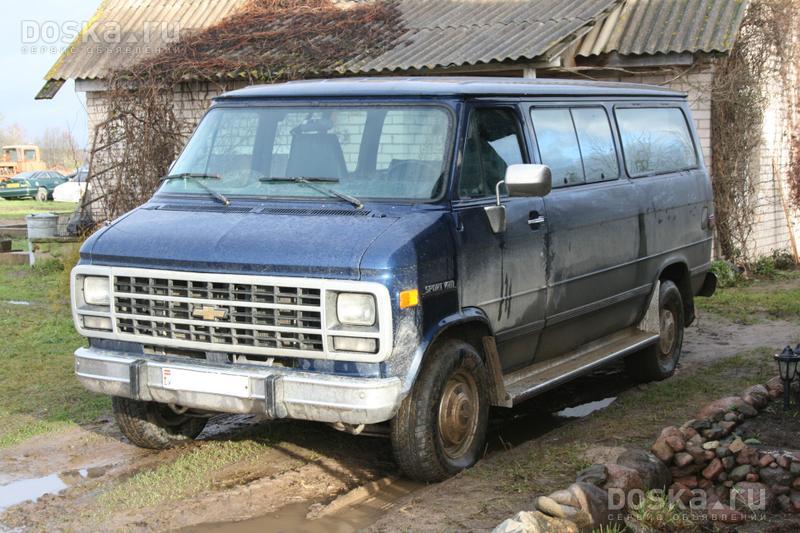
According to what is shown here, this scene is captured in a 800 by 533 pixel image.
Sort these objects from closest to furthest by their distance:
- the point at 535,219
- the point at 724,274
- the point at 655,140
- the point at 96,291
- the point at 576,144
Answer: the point at 96,291
the point at 535,219
the point at 576,144
the point at 655,140
the point at 724,274

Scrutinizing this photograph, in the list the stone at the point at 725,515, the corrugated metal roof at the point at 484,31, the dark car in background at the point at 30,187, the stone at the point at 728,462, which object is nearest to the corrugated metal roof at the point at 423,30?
the corrugated metal roof at the point at 484,31

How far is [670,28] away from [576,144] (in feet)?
24.3

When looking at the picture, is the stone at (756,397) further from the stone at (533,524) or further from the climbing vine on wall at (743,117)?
the climbing vine on wall at (743,117)

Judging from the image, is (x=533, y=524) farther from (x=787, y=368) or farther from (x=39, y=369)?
(x=39, y=369)

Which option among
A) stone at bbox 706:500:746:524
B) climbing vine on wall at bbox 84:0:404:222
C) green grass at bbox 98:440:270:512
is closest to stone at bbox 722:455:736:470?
stone at bbox 706:500:746:524

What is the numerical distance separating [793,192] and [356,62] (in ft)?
23.2

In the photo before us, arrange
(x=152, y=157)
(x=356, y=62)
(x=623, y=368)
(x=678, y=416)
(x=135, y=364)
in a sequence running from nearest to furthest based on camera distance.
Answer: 1. (x=135, y=364)
2. (x=678, y=416)
3. (x=623, y=368)
4. (x=356, y=62)
5. (x=152, y=157)

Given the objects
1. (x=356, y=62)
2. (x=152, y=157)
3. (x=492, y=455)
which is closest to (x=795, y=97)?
(x=356, y=62)

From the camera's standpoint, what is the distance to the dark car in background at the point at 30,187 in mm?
43406

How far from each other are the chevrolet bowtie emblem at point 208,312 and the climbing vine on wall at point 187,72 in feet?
34.7

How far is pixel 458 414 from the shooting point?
613cm

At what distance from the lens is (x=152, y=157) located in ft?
55.2

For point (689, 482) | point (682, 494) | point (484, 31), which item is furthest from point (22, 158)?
point (682, 494)

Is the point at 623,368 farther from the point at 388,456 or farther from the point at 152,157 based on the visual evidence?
the point at 152,157
